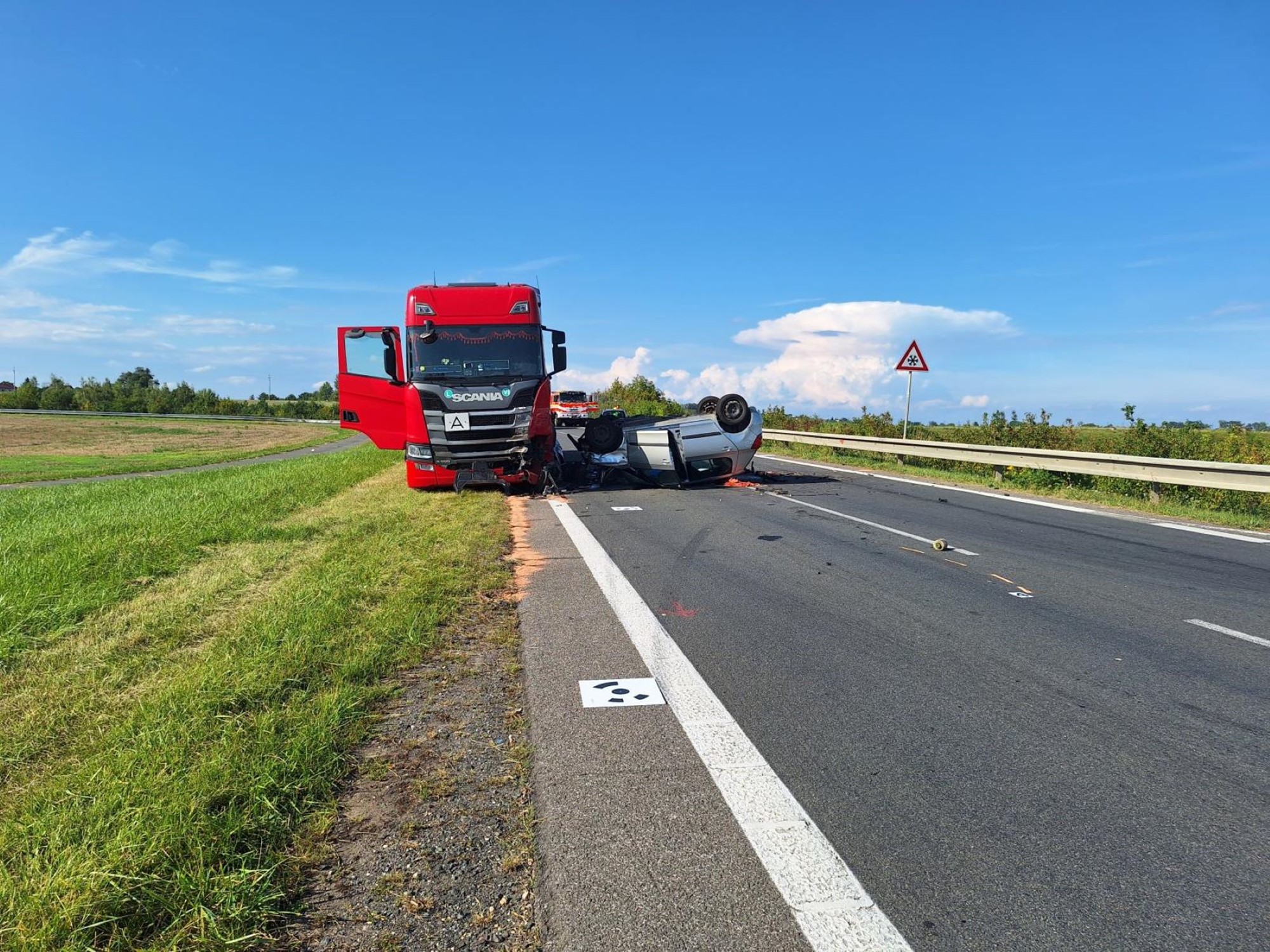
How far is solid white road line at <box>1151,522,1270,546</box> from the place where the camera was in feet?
30.7

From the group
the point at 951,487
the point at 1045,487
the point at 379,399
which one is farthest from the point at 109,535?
the point at 1045,487

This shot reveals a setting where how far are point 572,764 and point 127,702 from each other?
2.54 m

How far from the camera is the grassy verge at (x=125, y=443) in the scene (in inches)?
1362

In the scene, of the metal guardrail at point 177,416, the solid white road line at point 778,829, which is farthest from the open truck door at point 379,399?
the metal guardrail at point 177,416

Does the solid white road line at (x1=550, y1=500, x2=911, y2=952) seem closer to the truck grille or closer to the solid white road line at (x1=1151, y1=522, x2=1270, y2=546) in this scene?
the solid white road line at (x1=1151, y1=522, x2=1270, y2=546)

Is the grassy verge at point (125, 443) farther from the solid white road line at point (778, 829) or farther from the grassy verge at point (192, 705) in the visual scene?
the solid white road line at point (778, 829)

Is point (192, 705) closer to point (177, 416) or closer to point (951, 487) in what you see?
point (951, 487)

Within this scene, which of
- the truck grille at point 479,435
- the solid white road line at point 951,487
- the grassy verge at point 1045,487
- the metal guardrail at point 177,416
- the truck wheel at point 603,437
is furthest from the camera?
the metal guardrail at point 177,416

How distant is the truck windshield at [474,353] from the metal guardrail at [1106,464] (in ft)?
32.6

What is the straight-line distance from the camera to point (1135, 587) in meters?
6.70

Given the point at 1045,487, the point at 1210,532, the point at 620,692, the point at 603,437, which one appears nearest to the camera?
the point at 620,692

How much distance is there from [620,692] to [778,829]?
4.94 feet

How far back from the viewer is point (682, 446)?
48.4 ft

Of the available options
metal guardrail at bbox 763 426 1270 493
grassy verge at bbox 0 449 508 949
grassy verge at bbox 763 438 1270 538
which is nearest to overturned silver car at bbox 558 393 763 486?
grassy verge at bbox 763 438 1270 538
